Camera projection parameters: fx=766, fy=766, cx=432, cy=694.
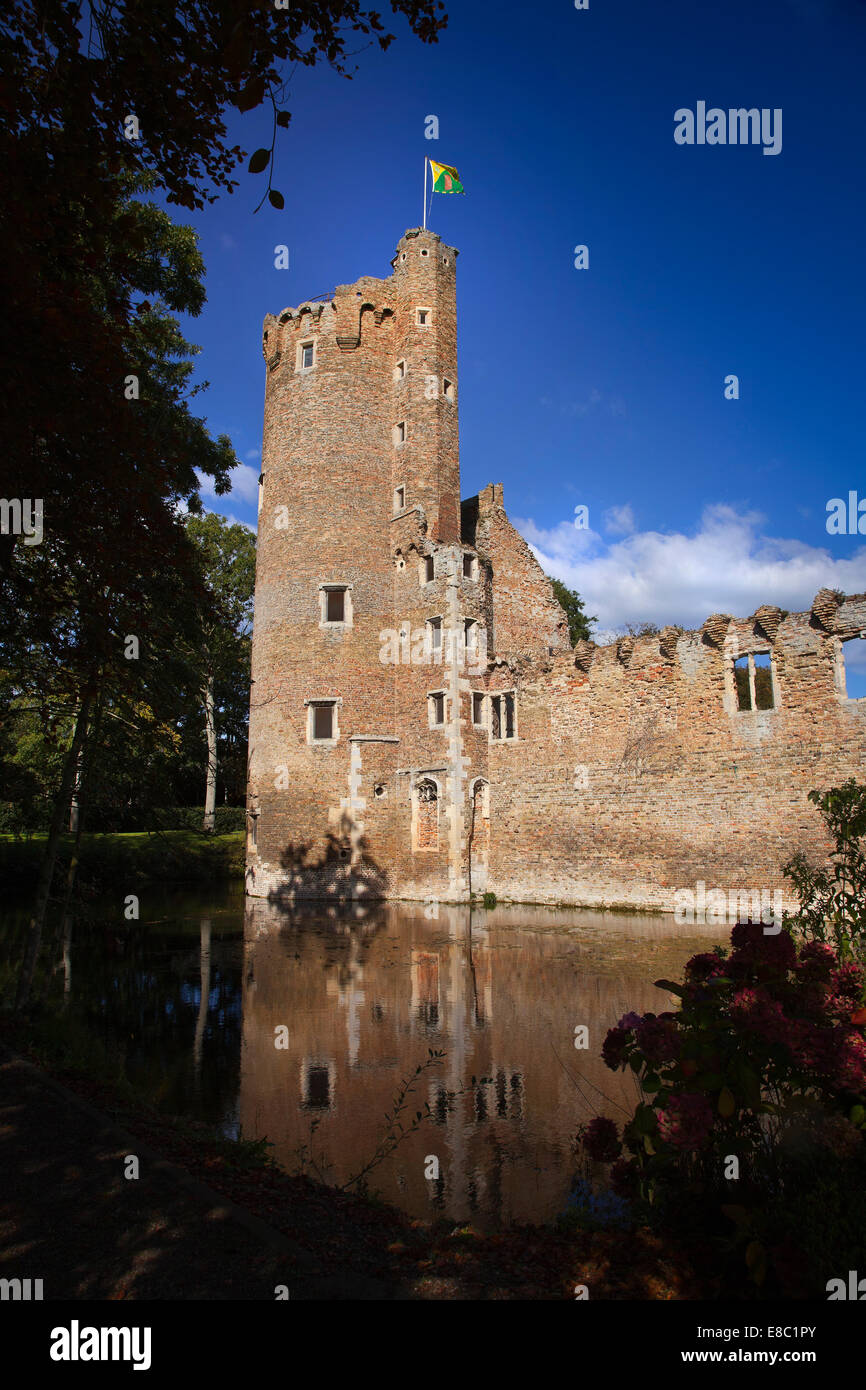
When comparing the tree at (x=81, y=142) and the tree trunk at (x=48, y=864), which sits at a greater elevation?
the tree at (x=81, y=142)

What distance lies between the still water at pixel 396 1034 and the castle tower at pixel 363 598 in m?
7.10

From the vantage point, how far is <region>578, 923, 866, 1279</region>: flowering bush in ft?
11.9

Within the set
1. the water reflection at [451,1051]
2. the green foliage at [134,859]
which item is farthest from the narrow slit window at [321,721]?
the water reflection at [451,1051]

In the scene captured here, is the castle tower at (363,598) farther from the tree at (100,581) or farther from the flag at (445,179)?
the tree at (100,581)

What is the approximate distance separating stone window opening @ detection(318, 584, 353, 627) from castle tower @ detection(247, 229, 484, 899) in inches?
2.9

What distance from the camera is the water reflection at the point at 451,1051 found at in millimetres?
5473

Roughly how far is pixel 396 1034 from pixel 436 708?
1601 cm

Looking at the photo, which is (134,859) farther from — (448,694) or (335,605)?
(448,694)

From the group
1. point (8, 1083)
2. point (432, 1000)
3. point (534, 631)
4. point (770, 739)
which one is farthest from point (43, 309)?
point (534, 631)

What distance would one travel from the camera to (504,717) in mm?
23922

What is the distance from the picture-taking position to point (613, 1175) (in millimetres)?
4156

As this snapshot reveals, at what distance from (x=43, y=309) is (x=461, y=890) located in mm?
20110

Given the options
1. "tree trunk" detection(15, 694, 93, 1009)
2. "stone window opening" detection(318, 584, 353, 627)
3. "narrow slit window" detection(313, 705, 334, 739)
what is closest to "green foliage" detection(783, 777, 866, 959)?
"tree trunk" detection(15, 694, 93, 1009)

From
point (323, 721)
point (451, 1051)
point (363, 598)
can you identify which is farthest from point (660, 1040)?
point (363, 598)
